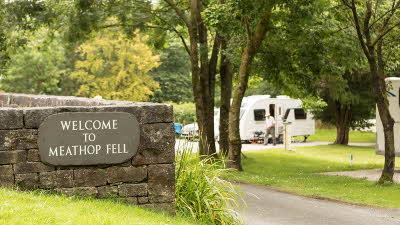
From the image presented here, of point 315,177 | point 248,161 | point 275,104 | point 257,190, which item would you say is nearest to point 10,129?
point 257,190

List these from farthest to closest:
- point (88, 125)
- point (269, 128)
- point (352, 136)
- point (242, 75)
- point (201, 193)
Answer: point (352, 136), point (269, 128), point (242, 75), point (201, 193), point (88, 125)

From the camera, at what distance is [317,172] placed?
23.2 m

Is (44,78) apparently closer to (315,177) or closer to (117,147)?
(315,177)

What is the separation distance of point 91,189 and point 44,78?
1803 inches

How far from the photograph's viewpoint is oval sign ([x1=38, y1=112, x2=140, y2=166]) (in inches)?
339

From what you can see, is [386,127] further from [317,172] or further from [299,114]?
[299,114]

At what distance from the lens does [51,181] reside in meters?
8.62

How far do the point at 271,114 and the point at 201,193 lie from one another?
31254 millimetres

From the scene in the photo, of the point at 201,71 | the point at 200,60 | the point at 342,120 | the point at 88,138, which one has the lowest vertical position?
the point at 88,138

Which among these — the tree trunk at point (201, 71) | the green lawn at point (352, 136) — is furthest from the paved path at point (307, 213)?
the green lawn at point (352, 136)

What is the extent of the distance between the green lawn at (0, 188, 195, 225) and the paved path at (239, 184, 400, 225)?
3729 millimetres

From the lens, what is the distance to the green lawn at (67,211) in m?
6.87

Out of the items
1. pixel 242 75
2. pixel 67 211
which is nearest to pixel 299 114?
pixel 242 75

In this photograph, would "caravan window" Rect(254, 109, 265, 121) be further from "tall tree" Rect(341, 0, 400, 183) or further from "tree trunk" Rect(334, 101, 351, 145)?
"tall tree" Rect(341, 0, 400, 183)
